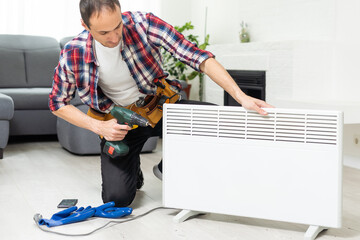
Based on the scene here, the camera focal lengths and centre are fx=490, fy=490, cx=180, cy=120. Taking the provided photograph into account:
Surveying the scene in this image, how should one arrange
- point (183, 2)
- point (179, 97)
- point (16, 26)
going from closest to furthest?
point (179, 97) → point (16, 26) → point (183, 2)

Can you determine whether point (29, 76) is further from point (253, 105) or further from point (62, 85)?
point (253, 105)

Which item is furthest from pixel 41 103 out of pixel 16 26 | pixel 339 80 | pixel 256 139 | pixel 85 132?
pixel 256 139

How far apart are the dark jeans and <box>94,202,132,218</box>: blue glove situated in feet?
0.21

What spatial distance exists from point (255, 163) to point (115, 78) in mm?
681

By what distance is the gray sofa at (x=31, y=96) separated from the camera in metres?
3.38

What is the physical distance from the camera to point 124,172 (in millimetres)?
2191

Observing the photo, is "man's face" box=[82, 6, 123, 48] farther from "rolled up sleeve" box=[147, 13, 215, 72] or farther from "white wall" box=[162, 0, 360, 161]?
"white wall" box=[162, 0, 360, 161]

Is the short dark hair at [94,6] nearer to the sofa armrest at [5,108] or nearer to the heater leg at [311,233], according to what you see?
the heater leg at [311,233]

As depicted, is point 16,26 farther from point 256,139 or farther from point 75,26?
point 256,139

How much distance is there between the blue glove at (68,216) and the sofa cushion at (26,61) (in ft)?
8.70

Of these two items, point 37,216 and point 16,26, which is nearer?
point 37,216

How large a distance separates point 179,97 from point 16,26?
3122 mm

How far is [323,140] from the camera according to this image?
5.48ft

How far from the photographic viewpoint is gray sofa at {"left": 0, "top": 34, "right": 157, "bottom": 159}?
3383mm
